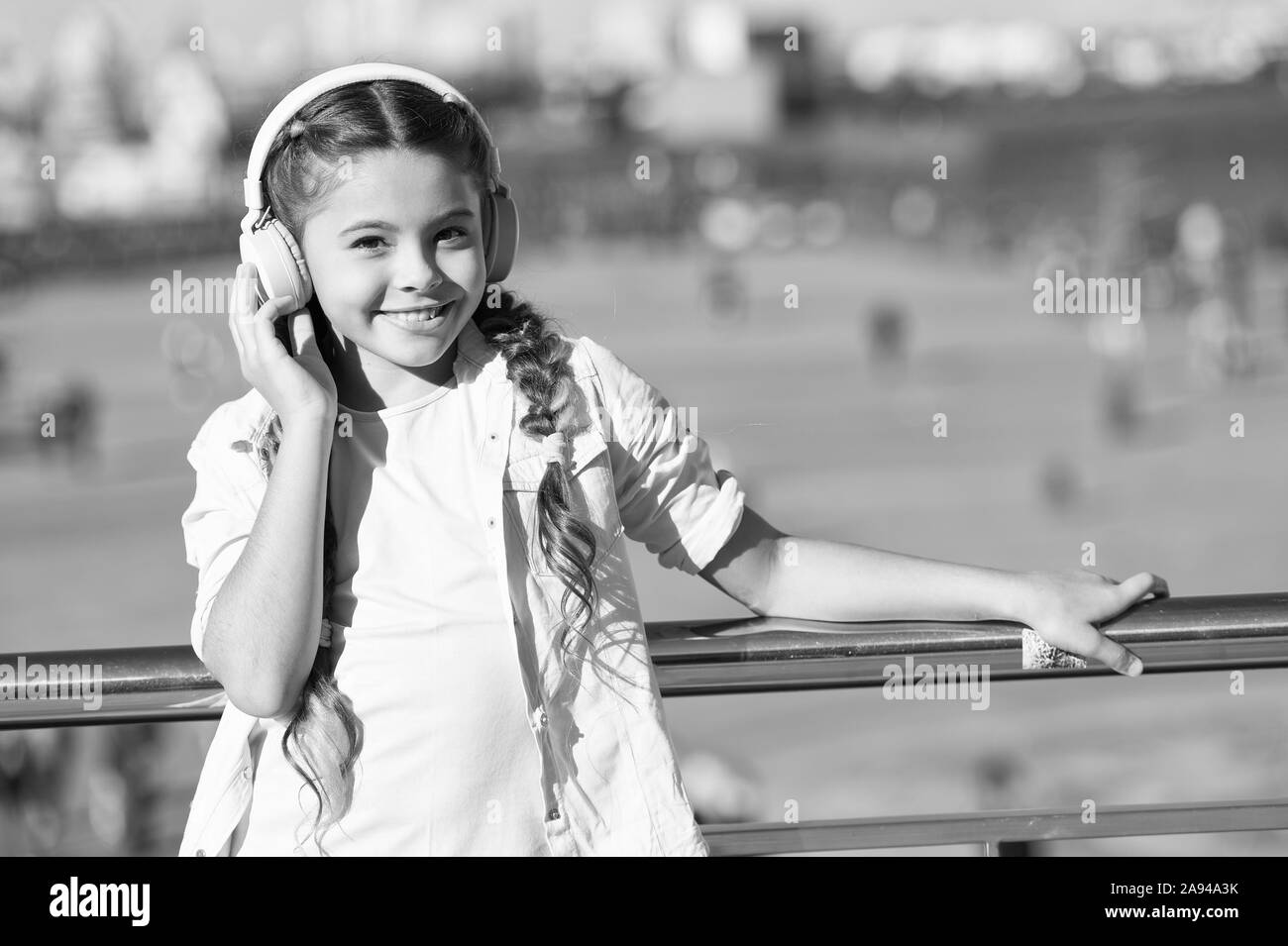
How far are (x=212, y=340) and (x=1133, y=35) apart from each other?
24.1m

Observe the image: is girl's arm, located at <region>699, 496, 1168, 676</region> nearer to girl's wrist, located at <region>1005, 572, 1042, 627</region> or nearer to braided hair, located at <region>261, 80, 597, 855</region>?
girl's wrist, located at <region>1005, 572, 1042, 627</region>

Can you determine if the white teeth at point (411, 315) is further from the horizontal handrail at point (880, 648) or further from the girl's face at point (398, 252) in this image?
the horizontal handrail at point (880, 648)

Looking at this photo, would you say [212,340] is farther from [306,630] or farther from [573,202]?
[306,630]

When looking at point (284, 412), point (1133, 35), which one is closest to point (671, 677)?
point (284, 412)

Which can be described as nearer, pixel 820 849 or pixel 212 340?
pixel 820 849

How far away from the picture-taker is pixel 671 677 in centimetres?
167

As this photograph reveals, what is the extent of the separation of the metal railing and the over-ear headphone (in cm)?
41

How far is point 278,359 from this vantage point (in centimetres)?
158

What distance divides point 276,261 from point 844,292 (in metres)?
36.3

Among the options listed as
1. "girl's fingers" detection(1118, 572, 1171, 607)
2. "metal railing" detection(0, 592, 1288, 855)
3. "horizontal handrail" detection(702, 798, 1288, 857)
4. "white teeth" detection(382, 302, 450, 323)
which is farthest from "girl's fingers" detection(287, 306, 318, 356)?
"girl's fingers" detection(1118, 572, 1171, 607)

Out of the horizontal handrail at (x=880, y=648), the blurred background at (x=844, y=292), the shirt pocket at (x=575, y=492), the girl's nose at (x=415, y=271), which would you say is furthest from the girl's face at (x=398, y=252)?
the blurred background at (x=844, y=292)

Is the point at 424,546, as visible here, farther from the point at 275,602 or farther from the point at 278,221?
the point at 278,221

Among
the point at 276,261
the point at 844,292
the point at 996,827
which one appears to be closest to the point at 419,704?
the point at 276,261

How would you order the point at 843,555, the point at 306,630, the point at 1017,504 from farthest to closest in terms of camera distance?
the point at 1017,504, the point at 843,555, the point at 306,630
